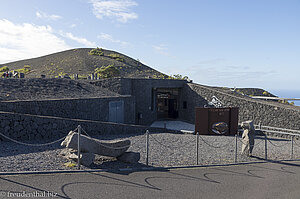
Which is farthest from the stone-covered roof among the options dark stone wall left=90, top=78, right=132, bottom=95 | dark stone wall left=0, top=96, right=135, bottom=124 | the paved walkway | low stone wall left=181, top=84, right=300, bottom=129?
low stone wall left=181, top=84, right=300, bottom=129

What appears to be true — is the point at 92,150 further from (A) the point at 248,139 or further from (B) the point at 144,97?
(B) the point at 144,97

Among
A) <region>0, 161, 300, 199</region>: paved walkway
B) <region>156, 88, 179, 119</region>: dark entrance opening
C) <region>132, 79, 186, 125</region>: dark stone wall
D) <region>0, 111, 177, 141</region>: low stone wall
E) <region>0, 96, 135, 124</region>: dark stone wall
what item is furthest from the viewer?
<region>156, 88, 179, 119</region>: dark entrance opening

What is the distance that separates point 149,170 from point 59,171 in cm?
289

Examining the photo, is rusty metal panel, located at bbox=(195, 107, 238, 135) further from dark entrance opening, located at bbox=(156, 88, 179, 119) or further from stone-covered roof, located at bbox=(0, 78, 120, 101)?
dark entrance opening, located at bbox=(156, 88, 179, 119)

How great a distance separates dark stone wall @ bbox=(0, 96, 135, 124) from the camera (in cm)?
1398

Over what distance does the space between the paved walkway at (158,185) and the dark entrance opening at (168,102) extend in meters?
23.6

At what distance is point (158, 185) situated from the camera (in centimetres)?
694

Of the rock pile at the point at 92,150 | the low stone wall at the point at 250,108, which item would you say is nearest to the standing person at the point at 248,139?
the rock pile at the point at 92,150

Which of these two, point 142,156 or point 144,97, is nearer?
point 142,156

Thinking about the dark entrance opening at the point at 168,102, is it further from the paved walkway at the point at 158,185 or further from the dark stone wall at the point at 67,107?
the paved walkway at the point at 158,185

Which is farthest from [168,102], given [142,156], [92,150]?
[92,150]

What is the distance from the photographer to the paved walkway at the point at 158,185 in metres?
6.20

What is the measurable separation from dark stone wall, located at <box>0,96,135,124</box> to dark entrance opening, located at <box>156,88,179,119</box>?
442 inches

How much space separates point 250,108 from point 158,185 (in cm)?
1935
